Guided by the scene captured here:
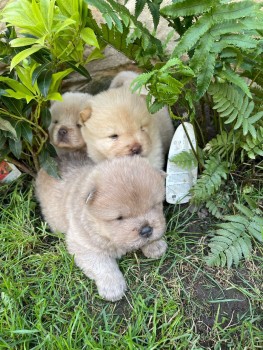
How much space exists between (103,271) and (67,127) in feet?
3.92

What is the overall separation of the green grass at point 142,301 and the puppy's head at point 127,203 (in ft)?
1.41

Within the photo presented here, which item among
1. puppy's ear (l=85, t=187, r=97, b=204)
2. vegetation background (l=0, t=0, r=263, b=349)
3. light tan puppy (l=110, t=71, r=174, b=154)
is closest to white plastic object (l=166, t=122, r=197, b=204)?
vegetation background (l=0, t=0, r=263, b=349)

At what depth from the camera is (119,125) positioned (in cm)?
305

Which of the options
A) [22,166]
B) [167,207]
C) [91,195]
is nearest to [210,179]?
[167,207]

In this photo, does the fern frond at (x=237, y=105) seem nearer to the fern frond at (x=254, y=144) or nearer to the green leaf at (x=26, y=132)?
the fern frond at (x=254, y=144)

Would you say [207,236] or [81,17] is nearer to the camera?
[81,17]

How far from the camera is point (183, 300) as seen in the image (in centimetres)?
281

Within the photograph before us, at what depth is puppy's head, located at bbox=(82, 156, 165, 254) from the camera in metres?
2.56

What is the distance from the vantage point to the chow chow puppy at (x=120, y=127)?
3045 mm

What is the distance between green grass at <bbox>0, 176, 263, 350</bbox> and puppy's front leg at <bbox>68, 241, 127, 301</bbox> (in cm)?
6

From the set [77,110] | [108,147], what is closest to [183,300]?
[108,147]

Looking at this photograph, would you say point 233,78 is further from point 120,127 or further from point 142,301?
point 142,301

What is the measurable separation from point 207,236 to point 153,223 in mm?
642

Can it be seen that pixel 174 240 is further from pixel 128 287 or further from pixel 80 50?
pixel 80 50
